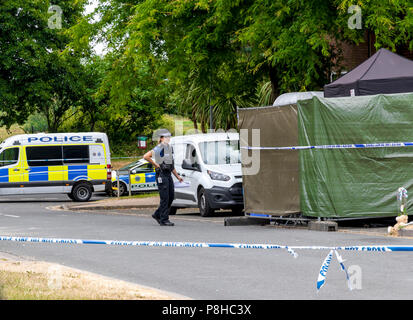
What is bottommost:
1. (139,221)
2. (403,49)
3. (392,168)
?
(139,221)

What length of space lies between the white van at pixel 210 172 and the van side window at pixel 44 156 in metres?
9.82

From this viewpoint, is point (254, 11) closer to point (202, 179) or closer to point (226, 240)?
point (202, 179)

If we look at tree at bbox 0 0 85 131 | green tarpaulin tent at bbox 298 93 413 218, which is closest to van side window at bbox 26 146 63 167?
tree at bbox 0 0 85 131

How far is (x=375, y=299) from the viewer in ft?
25.3

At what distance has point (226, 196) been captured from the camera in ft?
60.9

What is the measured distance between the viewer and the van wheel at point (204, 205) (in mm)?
19047

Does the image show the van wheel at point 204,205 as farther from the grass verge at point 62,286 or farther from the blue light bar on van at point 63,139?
the blue light bar on van at point 63,139

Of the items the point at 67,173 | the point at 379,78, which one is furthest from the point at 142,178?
the point at 379,78

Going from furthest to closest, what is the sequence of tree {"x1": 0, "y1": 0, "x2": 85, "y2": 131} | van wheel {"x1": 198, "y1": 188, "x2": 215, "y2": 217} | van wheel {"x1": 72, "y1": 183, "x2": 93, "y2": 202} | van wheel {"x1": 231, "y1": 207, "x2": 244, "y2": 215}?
1. tree {"x1": 0, "y1": 0, "x2": 85, "y2": 131}
2. van wheel {"x1": 72, "y1": 183, "x2": 93, "y2": 202}
3. van wheel {"x1": 231, "y1": 207, "x2": 244, "y2": 215}
4. van wheel {"x1": 198, "y1": 188, "x2": 215, "y2": 217}

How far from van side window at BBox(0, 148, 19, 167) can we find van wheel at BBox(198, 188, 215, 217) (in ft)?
37.9

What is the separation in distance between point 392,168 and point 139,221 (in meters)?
6.20

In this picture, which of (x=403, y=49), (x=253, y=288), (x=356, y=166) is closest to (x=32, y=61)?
(x=403, y=49)

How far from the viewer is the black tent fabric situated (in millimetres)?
17688

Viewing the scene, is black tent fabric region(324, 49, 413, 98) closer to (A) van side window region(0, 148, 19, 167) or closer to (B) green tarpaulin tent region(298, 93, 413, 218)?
(B) green tarpaulin tent region(298, 93, 413, 218)
